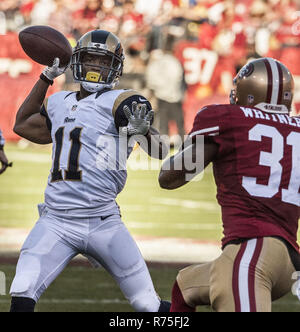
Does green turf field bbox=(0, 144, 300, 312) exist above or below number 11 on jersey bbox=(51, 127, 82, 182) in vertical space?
below

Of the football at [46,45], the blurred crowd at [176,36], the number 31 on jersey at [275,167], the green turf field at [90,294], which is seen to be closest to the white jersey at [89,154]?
the football at [46,45]

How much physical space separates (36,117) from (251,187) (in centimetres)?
172

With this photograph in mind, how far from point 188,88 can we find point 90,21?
2.28 m

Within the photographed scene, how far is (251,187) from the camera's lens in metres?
3.60

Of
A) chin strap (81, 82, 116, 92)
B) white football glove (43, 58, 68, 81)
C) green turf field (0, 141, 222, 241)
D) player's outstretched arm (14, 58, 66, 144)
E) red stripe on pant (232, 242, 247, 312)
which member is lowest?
green turf field (0, 141, 222, 241)

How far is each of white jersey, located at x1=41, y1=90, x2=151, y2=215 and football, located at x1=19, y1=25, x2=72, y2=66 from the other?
0.49m

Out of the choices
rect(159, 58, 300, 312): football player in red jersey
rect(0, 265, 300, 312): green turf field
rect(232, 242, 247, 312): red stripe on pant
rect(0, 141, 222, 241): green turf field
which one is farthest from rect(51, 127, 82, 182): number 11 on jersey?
rect(0, 141, 222, 241): green turf field

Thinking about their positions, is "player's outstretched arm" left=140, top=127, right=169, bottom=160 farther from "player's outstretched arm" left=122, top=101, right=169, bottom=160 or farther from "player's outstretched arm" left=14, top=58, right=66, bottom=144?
"player's outstretched arm" left=14, top=58, right=66, bottom=144

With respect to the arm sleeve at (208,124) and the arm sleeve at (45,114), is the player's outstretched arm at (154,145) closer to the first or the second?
the arm sleeve at (45,114)

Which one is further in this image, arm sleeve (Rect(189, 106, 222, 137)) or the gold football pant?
arm sleeve (Rect(189, 106, 222, 137))

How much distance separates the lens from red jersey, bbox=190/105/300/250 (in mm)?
3582

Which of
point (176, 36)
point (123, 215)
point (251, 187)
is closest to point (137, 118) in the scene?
point (251, 187)

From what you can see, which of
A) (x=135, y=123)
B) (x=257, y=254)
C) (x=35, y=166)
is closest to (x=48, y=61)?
(x=135, y=123)

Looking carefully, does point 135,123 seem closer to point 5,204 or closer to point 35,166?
point 5,204
